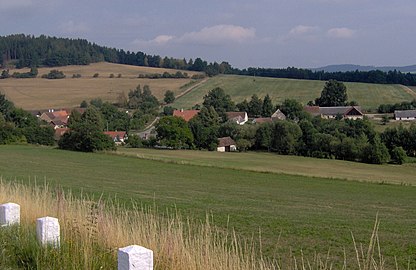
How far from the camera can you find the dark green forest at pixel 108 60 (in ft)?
462

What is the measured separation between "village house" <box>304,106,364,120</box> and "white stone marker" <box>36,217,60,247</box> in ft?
300

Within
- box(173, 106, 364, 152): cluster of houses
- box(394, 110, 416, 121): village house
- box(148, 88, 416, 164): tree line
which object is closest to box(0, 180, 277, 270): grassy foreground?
box(148, 88, 416, 164): tree line

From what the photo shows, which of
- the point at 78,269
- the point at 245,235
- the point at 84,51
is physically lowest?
the point at 245,235

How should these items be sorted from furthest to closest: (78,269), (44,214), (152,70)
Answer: (152,70)
(44,214)
(78,269)

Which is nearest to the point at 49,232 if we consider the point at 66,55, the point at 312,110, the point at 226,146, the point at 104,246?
the point at 104,246

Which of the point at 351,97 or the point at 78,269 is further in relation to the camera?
the point at 351,97

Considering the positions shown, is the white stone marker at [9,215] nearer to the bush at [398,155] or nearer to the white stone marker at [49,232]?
the white stone marker at [49,232]

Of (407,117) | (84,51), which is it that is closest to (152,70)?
(84,51)

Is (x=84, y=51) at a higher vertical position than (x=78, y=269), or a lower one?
higher

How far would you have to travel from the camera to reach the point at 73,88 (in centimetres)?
12388

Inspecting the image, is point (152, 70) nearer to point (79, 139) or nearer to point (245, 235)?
point (79, 139)

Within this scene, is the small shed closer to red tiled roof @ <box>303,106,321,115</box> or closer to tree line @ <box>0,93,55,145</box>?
tree line @ <box>0,93,55,145</box>

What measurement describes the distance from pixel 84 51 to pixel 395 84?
100704 millimetres

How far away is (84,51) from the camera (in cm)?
17438
